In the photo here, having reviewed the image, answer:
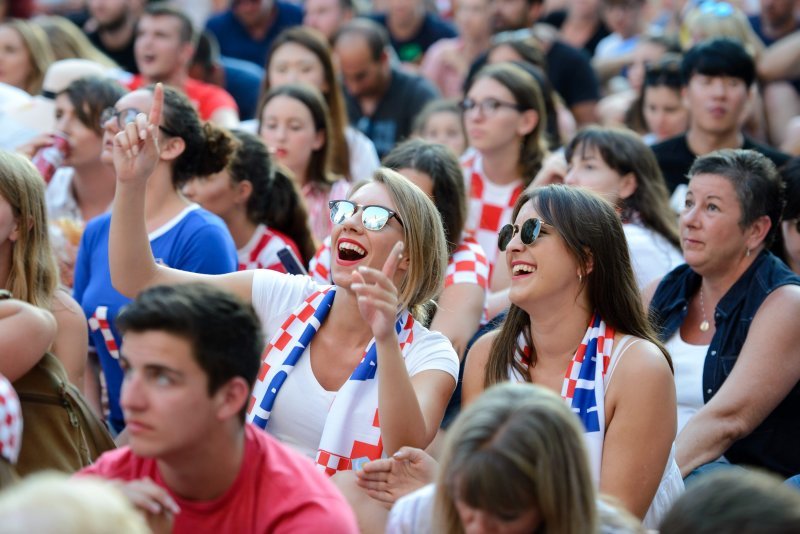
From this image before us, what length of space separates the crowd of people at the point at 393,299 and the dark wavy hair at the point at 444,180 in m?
0.01

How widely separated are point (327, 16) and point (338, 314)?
5.25m

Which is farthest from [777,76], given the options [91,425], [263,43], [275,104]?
[91,425]

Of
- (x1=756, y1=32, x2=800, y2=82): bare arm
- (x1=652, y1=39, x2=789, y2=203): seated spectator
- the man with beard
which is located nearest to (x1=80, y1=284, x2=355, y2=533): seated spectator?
(x1=652, y1=39, x2=789, y2=203): seated spectator

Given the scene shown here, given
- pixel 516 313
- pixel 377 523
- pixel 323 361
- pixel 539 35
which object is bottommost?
pixel 377 523

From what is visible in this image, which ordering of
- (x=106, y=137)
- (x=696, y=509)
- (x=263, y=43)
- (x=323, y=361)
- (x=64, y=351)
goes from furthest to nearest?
(x=263, y=43) < (x=106, y=137) < (x=64, y=351) < (x=323, y=361) < (x=696, y=509)

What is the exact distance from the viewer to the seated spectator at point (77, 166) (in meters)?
4.78

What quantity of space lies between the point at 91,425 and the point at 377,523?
2.93 feet

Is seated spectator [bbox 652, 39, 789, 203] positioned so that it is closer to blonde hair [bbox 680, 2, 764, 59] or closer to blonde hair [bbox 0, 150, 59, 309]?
blonde hair [bbox 680, 2, 764, 59]

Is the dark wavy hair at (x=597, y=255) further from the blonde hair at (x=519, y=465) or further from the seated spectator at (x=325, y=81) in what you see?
the seated spectator at (x=325, y=81)

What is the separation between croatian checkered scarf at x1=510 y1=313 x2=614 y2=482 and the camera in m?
3.19

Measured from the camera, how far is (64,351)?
147 inches

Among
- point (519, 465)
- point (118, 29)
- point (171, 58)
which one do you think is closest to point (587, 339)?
point (519, 465)

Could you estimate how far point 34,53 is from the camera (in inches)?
259

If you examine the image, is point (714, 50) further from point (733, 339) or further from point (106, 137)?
point (106, 137)
